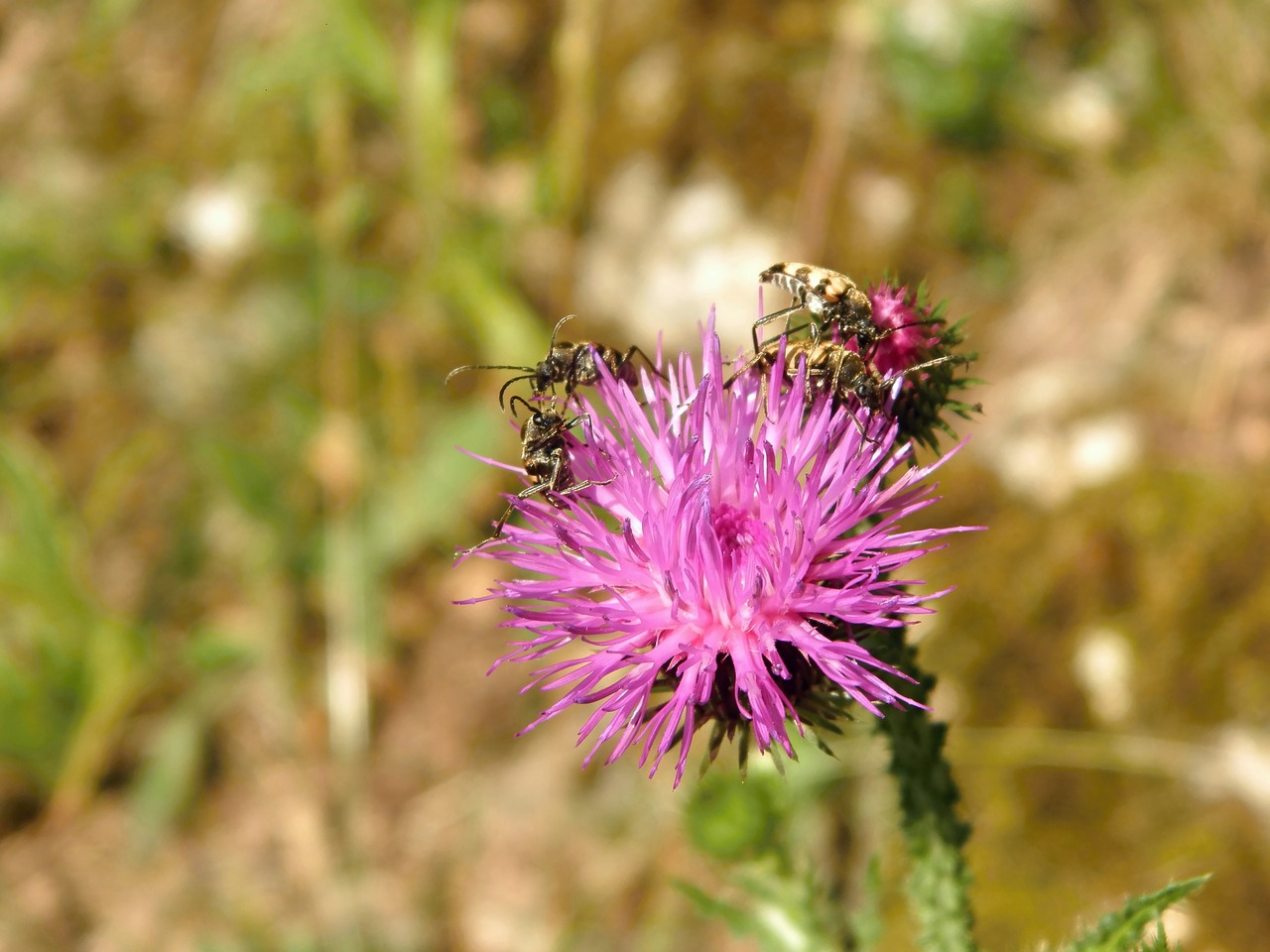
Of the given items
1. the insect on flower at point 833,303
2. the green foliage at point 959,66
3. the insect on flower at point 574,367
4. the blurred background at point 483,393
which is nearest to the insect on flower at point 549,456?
the insect on flower at point 574,367

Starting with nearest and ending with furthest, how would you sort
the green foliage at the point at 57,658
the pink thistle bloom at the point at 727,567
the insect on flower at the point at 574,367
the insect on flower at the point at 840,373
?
the pink thistle bloom at the point at 727,567
the insect on flower at the point at 840,373
the insect on flower at the point at 574,367
the green foliage at the point at 57,658

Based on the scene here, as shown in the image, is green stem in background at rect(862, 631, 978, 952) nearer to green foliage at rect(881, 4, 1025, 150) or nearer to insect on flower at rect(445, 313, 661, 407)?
insect on flower at rect(445, 313, 661, 407)

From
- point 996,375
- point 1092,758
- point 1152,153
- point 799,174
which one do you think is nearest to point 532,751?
point 1092,758

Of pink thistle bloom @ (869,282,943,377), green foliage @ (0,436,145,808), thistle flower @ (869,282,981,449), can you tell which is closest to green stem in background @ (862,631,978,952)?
thistle flower @ (869,282,981,449)

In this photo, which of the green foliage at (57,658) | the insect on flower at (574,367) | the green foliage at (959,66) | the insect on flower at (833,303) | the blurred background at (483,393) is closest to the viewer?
the insect on flower at (833,303)

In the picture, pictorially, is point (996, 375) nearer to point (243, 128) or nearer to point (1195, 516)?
point (1195, 516)

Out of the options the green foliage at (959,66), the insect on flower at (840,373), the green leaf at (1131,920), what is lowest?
the green leaf at (1131,920)

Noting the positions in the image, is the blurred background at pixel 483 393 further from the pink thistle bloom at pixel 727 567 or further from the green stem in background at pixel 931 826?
the pink thistle bloom at pixel 727 567
